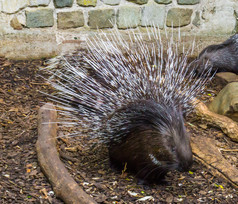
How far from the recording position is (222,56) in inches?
177

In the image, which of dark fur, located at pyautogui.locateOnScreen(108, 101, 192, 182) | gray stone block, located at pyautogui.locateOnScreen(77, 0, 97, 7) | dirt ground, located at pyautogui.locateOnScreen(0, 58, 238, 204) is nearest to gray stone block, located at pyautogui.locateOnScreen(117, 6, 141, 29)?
gray stone block, located at pyautogui.locateOnScreen(77, 0, 97, 7)

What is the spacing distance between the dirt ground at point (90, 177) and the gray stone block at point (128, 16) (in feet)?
5.59

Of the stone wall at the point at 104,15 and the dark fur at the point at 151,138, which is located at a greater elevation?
the stone wall at the point at 104,15

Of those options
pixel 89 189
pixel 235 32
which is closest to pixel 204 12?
pixel 235 32

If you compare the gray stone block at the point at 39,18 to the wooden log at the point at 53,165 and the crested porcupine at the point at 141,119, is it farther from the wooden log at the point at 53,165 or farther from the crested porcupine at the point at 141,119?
the crested porcupine at the point at 141,119

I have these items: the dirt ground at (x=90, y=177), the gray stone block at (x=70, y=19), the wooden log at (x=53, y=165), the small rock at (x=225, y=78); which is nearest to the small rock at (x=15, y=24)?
the gray stone block at (x=70, y=19)

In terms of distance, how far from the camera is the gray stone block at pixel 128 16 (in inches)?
164

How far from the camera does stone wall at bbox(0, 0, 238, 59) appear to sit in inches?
156

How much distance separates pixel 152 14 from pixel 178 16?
0.33m

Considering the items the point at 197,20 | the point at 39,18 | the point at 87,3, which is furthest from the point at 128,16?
the point at 39,18

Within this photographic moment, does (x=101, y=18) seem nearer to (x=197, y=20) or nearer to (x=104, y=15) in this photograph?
(x=104, y=15)

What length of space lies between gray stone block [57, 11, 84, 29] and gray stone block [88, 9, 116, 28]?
0.36 ft

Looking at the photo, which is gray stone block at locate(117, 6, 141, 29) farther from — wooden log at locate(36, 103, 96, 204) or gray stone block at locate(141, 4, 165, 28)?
wooden log at locate(36, 103, 96, 204)

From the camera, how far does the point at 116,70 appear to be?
2.41 m
